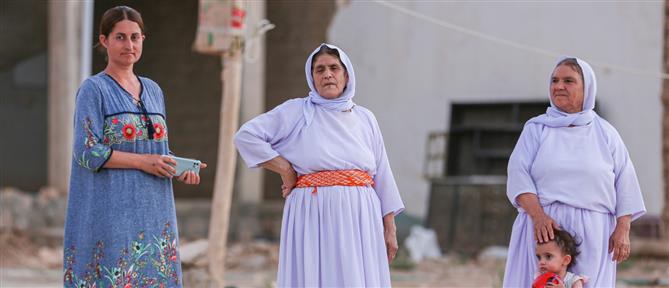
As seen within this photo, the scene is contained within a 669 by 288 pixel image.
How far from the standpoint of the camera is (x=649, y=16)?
10539 mm

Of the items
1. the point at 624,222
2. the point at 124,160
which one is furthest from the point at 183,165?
the point at 624,222

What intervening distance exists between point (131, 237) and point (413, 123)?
27.5 feet

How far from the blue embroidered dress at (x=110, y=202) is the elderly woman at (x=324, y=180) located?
53cm

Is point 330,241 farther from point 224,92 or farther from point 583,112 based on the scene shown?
point 224,92

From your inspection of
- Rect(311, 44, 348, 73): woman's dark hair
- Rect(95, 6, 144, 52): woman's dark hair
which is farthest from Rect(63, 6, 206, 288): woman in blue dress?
Rect(311, 44, 348, 73): woman's dark hair

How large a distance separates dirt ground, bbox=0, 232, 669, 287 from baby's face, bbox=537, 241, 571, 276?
3139mm

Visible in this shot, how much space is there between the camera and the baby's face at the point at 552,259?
13.4 feet

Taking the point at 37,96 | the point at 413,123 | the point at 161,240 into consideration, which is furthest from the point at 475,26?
the point at 161,240

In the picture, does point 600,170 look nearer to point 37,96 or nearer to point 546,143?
point 546,143

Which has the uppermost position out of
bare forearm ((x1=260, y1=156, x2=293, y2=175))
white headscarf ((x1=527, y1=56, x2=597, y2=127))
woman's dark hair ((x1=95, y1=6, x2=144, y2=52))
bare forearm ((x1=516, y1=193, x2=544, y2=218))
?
woman's dark hair ((x1=95, y1=6, x2=144, y2=52))

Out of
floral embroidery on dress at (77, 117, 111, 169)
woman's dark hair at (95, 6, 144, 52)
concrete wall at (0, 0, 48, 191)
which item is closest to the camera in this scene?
floral embroidery on dress at (77, 117, 111, 169)

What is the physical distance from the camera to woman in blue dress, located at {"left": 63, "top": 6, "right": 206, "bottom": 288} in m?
3.57

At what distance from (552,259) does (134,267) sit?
1614mm

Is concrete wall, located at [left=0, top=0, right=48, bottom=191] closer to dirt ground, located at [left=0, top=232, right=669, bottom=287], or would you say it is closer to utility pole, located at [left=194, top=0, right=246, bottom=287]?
dirt ground, located at [left=0, top=232, right=669, bottom=287]
